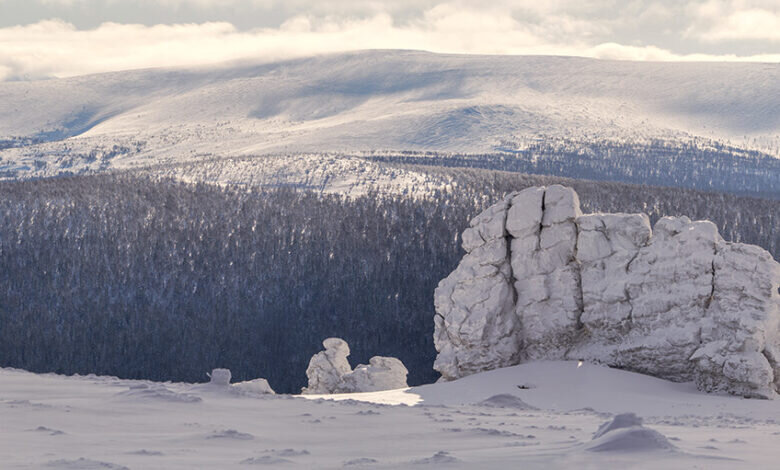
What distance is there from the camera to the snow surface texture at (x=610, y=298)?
3322 cm

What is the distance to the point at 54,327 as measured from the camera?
95.6 m

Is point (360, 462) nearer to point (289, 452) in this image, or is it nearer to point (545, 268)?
point (289, 452)

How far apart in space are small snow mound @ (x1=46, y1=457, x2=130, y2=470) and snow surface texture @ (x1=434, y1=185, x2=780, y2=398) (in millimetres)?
26733

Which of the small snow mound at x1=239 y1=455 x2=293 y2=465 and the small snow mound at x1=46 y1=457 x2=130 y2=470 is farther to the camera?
the small snow mound at x1=239 y1=455 x2=293 y2=465

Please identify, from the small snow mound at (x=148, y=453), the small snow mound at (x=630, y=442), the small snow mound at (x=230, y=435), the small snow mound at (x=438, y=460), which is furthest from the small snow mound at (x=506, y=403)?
the small snow mound at (x=148, y=453)

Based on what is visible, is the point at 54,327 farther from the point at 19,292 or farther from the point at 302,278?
the point at 302,278

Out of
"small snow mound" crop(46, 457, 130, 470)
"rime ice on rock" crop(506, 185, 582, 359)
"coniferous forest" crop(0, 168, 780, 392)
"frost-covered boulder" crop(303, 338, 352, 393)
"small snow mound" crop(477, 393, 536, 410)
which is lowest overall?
"coniferous forest" crop(0, 168, 780, 392)

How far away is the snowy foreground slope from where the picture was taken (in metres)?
10.4

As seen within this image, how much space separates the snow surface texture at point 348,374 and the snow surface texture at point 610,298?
4.80 meters

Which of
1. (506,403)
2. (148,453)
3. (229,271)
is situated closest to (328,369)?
(506,403)

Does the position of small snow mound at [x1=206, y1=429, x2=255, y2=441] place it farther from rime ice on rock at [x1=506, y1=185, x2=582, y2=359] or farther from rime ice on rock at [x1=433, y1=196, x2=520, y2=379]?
rime ice on rock at [x1=506, y1=185, x2=582, y2=359]

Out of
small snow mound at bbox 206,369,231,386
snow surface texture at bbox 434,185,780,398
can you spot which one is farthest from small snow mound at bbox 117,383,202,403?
snow surface texture at bbox 434,185,780,398

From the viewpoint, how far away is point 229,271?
110250mm

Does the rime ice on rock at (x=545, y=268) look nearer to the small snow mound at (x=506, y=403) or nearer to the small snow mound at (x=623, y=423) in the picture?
the small snow mound at (x=506, y=403)
